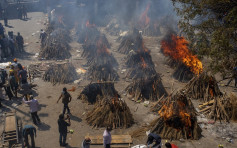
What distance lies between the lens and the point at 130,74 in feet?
56.7

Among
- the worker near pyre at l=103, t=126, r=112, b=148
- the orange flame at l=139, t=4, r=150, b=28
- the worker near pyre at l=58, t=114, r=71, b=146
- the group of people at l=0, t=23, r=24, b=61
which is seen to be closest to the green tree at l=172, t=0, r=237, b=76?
the worker near pyre at l=103, t=126, r=112, b=148

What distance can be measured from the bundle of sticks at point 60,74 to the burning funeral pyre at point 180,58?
7.49 meters

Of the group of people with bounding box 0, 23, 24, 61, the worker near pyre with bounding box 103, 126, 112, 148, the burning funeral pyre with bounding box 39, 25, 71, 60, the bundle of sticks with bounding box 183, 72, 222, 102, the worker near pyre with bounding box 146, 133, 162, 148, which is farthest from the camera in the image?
the burning funeral pyre with bounding box 39, 25, 71, 60

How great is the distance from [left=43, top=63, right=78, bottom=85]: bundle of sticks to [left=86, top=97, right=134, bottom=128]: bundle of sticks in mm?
5321

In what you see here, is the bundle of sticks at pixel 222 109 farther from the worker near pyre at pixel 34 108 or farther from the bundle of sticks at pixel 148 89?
the worker near pyre at pixel 34 108

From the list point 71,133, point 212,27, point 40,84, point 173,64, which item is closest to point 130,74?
point 173,64

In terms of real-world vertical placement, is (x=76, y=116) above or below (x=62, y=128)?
below

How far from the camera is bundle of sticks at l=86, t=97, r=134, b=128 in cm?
1167

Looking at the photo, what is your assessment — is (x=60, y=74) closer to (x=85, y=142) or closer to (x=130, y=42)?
(x=130, y=42)

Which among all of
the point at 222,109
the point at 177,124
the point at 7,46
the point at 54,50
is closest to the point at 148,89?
the point at 177,124

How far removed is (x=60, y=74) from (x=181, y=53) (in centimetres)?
928

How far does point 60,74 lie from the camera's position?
16594 mm

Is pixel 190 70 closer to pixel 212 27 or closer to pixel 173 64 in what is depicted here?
pixel 173 64

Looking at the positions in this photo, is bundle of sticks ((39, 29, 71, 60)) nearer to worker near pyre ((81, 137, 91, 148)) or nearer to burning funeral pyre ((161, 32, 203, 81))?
burning funeral pyre ((161, 32, 203, 81))
